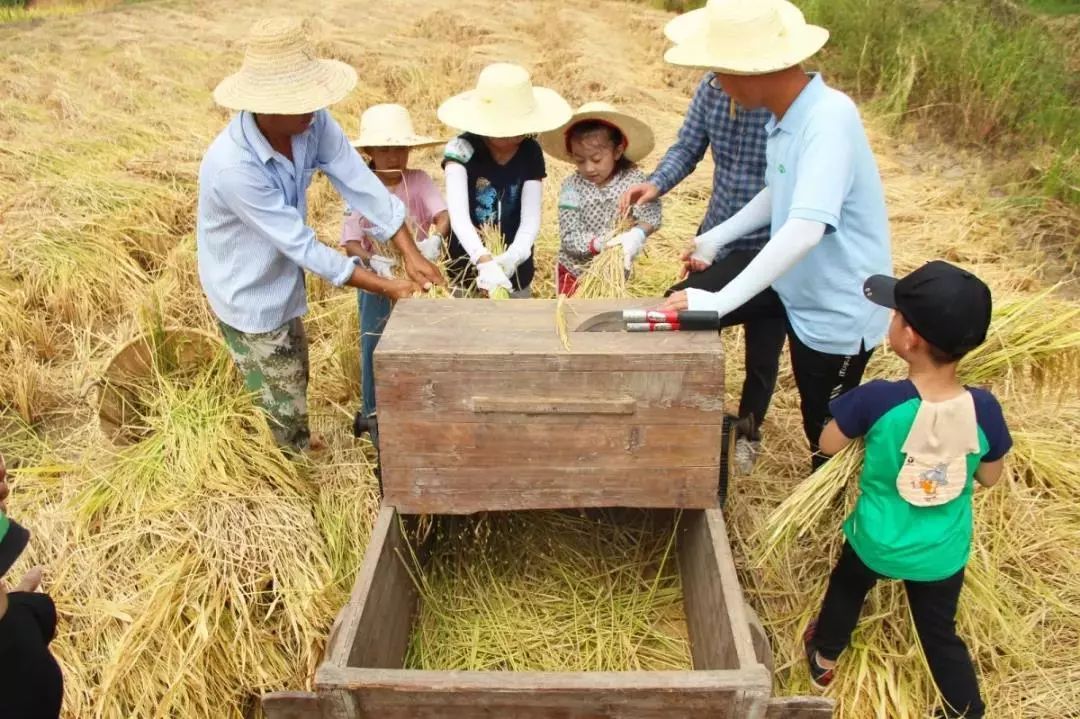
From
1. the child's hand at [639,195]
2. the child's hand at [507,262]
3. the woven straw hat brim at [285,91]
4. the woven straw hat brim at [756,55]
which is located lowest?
the child's hand at [507,262]

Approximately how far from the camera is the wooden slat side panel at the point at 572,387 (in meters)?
2.16

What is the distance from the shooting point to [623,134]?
3.50 m

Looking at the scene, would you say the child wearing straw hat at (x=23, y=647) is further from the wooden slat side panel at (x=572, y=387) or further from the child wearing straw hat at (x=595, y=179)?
the child wearing straw hat at (x=595, y=179)

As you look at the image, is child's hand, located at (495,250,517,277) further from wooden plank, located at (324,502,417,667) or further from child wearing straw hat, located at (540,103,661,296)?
wooden plank, located at (324,502,417,667)

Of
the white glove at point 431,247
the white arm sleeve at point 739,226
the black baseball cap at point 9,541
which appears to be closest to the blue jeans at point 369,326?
the white glove at point 431,247

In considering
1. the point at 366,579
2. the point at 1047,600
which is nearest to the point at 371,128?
the point at 366,579

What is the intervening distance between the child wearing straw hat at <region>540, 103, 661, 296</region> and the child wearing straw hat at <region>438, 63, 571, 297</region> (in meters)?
0.15

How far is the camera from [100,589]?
8.66ft

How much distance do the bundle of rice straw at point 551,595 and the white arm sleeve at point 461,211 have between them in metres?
1.01

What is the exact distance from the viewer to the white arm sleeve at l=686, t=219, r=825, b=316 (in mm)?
2162

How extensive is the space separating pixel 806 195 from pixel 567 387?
0.79 metres

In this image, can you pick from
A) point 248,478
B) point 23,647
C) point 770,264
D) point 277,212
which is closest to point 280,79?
point 277,212

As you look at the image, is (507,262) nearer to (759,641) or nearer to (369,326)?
(369,326)

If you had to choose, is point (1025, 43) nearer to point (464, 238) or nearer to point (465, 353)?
point (464, 238)
